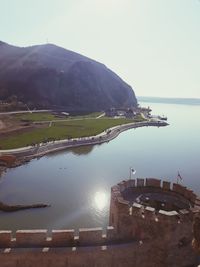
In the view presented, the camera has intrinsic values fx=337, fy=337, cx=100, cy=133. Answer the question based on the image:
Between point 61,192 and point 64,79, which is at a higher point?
point 64,79

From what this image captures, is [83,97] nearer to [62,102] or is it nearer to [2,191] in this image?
[62,102]

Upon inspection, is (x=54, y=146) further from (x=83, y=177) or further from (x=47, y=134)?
(x=83, y=177)

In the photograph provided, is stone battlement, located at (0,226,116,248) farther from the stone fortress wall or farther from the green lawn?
the green lawn

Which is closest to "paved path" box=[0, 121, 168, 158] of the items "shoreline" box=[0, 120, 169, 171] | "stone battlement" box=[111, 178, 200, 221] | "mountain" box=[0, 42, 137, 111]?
"shoreline" box=[0, 120, 169, 171]

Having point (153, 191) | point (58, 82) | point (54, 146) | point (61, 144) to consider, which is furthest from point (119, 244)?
point (58, 82)

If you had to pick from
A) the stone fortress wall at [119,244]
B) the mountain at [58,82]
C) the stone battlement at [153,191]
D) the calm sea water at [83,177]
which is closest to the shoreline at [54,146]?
the calm sea water at [83,177]

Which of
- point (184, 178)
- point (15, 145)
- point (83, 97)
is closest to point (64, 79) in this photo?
point (83, 97)
